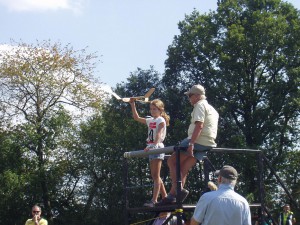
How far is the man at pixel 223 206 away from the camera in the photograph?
19.0ft

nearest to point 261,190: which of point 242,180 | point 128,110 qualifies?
point 242,180

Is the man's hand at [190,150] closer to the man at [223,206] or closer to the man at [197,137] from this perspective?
the man at [197,137]

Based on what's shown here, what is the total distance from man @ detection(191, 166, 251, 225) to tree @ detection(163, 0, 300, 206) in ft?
97.8

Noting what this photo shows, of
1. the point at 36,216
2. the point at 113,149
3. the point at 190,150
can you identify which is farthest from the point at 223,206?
the point at 113,149

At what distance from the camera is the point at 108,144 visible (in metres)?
41.6

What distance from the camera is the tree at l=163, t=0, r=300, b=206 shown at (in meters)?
36.1

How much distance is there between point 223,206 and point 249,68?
32551 mm

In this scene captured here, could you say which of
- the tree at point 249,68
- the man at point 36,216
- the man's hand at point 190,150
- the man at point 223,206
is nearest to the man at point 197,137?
the man's hand at point 190,150

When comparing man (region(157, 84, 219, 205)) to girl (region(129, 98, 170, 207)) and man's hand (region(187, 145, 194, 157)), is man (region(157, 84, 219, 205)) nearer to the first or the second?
man's hand (region(187, 145, 194, 157))

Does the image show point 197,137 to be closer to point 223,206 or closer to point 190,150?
point 190,150

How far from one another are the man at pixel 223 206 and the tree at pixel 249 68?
2980 cm

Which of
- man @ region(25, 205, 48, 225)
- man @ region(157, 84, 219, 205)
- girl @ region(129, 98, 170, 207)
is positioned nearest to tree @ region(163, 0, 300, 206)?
man @ region(25, 205, 48, 225)

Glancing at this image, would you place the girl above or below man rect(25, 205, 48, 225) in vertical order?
above

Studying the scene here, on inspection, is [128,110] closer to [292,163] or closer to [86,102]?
[86,102]
